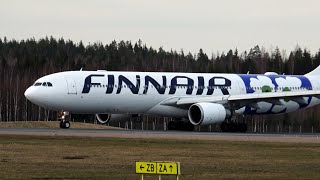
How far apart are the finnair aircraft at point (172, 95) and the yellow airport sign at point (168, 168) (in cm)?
3971

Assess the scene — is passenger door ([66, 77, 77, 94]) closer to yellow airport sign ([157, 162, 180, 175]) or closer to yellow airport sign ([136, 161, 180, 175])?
yellow airport sign ([136, 161, 180, 175])

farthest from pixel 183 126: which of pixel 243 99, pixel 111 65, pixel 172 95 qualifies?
pixel 111 65

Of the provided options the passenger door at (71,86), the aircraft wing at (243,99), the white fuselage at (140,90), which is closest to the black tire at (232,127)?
the aircraft wing at (243,99)

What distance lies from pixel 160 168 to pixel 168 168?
0.23 metres

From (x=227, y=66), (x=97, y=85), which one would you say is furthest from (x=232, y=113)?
(x=227, y=66)

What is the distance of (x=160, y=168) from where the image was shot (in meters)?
22.2

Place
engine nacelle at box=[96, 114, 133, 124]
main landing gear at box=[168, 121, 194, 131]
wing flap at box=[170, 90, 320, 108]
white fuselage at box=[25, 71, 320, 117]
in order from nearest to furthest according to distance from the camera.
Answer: white fuselage at box=[25, 71, 320, 117] < wing flap at box=[170, 90, 320, 108] < engine nacelle at box=[96, 114, 133, 124] < main landing gear at box=[168, 121, 194, 131]

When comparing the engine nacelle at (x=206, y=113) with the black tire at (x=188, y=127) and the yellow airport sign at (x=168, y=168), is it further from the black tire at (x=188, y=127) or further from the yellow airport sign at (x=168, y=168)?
the yellow airport sign at (x=168, y=168)

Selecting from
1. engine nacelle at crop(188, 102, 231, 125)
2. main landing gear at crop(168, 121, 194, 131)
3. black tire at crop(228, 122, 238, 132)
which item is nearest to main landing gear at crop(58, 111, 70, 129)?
engine nacelle at crop(188, 102, 231, 125)

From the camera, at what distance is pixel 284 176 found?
96.6 feet

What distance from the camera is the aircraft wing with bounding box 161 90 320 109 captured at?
65.4m

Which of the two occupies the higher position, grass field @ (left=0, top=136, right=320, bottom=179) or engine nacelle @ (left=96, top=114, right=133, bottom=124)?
engine nacelle @ (left=96, top=114, right=133, bottom=124)

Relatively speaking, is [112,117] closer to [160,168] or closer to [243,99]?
[243,99]

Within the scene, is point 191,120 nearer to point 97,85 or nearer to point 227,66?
point 97,85
